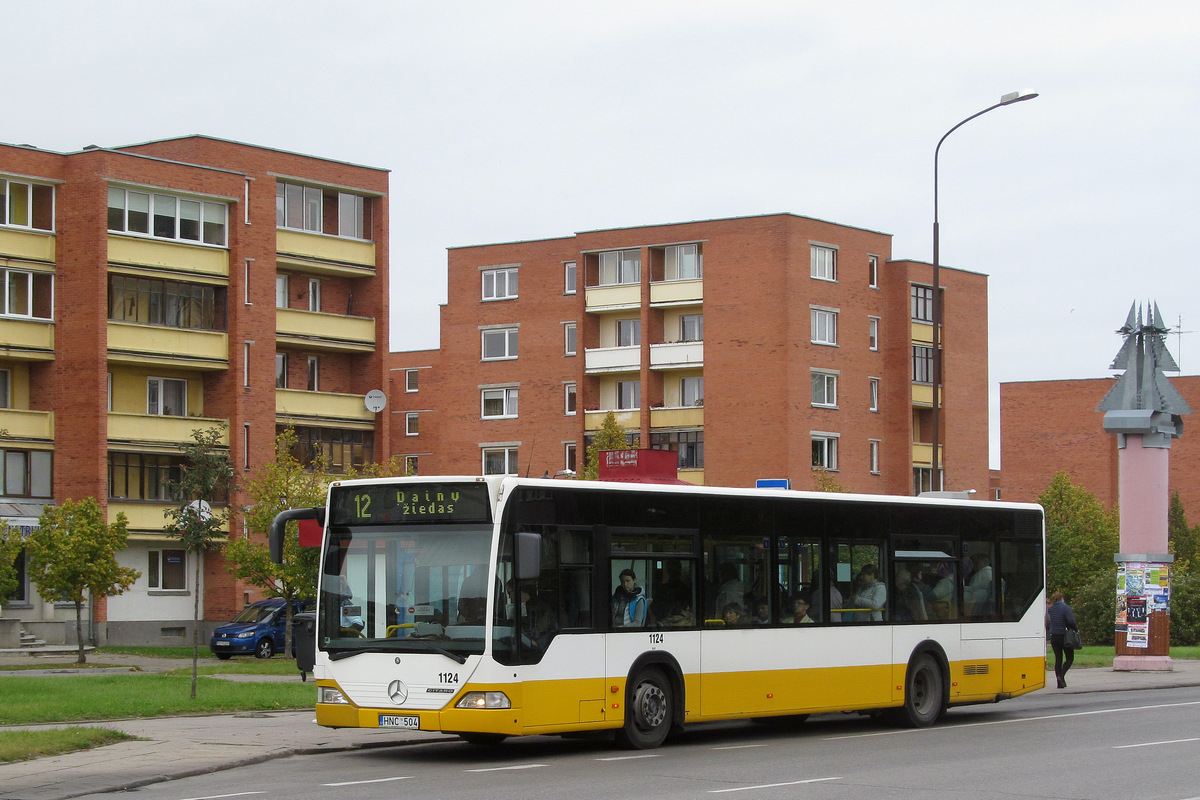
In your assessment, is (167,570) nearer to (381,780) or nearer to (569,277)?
(569,277)

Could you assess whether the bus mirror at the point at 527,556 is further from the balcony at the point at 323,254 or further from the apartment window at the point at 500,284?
the apartment window at the point at 500,284

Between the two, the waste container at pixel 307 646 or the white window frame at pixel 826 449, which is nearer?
the waste container at pixel 307 646

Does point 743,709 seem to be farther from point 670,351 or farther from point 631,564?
point 670,351

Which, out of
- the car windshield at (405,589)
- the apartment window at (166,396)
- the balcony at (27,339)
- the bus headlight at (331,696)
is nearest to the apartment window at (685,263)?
the apartment window at (166,396)

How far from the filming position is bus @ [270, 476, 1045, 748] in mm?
15352

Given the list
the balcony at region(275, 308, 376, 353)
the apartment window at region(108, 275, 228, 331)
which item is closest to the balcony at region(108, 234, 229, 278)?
the apartment window at region(108, 275, 228, 331)

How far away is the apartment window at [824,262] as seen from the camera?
67188mm

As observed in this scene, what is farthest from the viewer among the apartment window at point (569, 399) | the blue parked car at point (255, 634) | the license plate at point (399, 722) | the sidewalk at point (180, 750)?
the apartment window at point (569, 399)

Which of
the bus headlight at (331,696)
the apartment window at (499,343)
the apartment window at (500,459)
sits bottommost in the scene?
the bus headlight at (331,696)

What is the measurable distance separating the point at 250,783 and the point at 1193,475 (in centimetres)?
8473

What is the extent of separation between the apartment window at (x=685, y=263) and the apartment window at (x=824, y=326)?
5.20 metres

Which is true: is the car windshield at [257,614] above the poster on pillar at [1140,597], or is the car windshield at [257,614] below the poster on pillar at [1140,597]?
below

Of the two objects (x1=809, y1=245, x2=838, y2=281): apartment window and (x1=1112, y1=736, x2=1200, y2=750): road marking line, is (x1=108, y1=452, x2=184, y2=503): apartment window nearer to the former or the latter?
(x1=809, y1=245, x2=838, y2=281): apartment window

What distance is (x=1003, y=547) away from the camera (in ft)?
70.8
